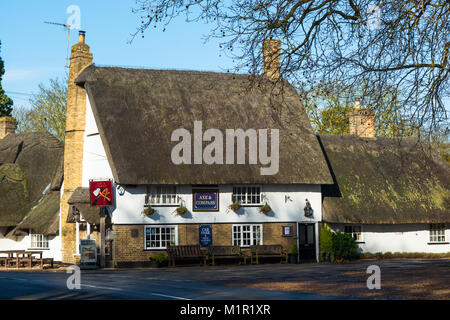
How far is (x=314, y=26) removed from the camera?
17.8 m

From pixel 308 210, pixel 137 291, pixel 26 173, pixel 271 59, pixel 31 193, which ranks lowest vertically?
pixel 137 291

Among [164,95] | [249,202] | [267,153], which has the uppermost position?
[164,95]

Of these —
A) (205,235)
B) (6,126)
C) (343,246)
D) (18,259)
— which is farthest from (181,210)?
(6,126)

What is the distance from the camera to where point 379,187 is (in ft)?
133

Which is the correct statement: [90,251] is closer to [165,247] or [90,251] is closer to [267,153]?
[165,247]

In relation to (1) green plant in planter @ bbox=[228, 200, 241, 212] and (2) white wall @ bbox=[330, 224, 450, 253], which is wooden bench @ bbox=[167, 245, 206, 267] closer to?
(1) green plant in planter @ bbox=[228, 200, 241, 212]

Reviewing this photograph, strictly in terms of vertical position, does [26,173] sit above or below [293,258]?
above

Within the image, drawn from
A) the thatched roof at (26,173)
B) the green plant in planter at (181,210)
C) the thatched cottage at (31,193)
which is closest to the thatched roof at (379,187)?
the green plant in planter at (181,210)

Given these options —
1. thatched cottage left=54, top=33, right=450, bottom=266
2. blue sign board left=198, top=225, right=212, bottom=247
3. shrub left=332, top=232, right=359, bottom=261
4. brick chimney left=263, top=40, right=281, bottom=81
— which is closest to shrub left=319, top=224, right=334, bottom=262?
shrub left=332, top=232, right=359, bottom=261

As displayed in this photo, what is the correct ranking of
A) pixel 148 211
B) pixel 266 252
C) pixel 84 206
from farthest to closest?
pixel 266 252 < pixel 84 206 < pixel 148 211

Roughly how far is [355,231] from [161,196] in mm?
11949

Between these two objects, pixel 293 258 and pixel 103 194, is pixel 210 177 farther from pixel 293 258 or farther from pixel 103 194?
pixel 293 258

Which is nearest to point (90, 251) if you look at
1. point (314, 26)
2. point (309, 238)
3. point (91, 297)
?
point (309, 238)

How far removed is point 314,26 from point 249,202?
1999cm
